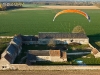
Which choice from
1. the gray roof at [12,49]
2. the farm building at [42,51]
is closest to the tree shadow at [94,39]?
the farm building at [42,51]

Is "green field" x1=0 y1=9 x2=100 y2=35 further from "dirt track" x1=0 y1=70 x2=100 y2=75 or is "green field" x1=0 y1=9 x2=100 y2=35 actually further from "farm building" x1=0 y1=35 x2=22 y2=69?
"dirt track" x1=0 y1=70 x2=100 y2=75

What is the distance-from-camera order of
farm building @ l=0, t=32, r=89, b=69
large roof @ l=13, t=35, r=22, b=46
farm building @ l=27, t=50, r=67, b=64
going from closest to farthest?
farm building @ l=0, t=32, r=89, b=69 → farm building @ l=27, t=50, r=67, b=64 → large roof @ l=13, t=35, r=22, b=46

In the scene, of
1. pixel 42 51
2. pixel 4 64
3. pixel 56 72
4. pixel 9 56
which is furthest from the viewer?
pixel 42 51

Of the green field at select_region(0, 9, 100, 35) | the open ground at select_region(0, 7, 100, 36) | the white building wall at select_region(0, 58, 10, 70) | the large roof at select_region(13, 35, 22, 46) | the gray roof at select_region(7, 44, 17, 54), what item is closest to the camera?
the white building wall at select_region(0, 58, 10, 70)

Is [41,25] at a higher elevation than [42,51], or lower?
lower

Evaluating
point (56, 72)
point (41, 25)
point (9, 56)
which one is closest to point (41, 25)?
point (41, 25)


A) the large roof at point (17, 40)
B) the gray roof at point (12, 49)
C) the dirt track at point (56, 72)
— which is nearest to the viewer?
the dirt track at point (56, 72)

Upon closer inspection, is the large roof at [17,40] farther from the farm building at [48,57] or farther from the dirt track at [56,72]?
the dirt track at [56,72]

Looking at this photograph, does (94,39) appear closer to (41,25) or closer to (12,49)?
(12,49)

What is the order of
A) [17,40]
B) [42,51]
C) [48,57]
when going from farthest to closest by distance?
[17,40] → [42,51] → [48,57]

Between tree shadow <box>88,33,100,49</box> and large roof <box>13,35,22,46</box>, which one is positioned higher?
large roof <box>13,35,22,46</box>

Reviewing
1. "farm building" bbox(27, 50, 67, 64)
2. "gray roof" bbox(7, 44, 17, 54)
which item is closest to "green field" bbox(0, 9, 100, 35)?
"gray roof" bbox(7, 44, 17, 54)

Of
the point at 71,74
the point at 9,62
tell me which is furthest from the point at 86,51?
the point at 9,62
